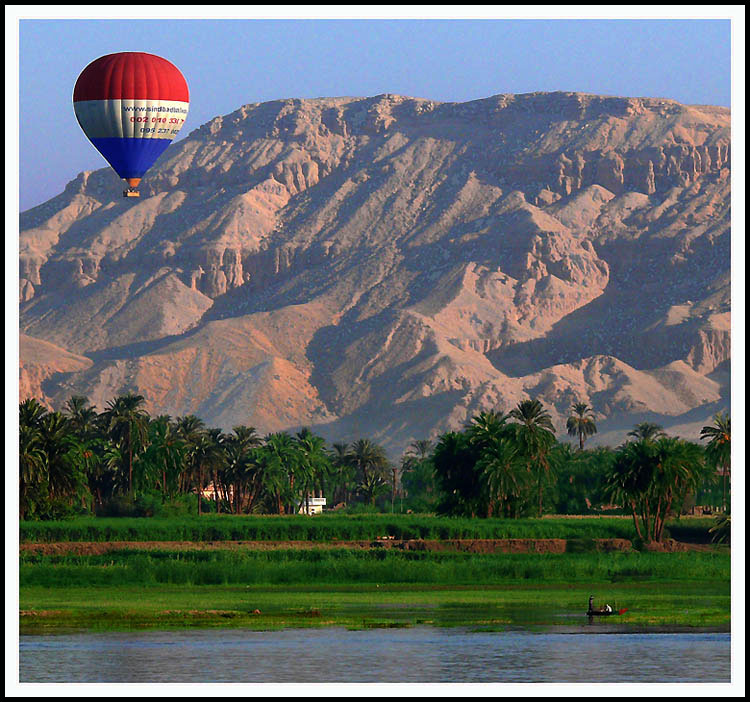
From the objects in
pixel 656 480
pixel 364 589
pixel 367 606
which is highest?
pixel 656 480

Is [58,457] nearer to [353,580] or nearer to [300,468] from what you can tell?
[353,580]

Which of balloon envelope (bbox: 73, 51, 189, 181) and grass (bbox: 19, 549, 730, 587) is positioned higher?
balloon envelope (bbox: 73, 51, 189, 181)

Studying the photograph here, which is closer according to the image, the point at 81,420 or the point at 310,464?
the point at 81,420

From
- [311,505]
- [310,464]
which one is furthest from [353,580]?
[311,505]

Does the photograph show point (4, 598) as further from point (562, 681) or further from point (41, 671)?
point (562, 681)

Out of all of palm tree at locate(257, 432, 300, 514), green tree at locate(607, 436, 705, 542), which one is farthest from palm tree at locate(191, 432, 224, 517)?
green tree at locate(607, 436, 705, 542)

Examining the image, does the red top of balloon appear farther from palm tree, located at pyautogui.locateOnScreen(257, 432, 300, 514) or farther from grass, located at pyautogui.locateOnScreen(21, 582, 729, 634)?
palm tree, located at pyautogui.locateOnScreen(257, 432, 300, 514)

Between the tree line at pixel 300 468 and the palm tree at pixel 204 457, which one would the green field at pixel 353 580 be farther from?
the palm tree at pixel 204 457
